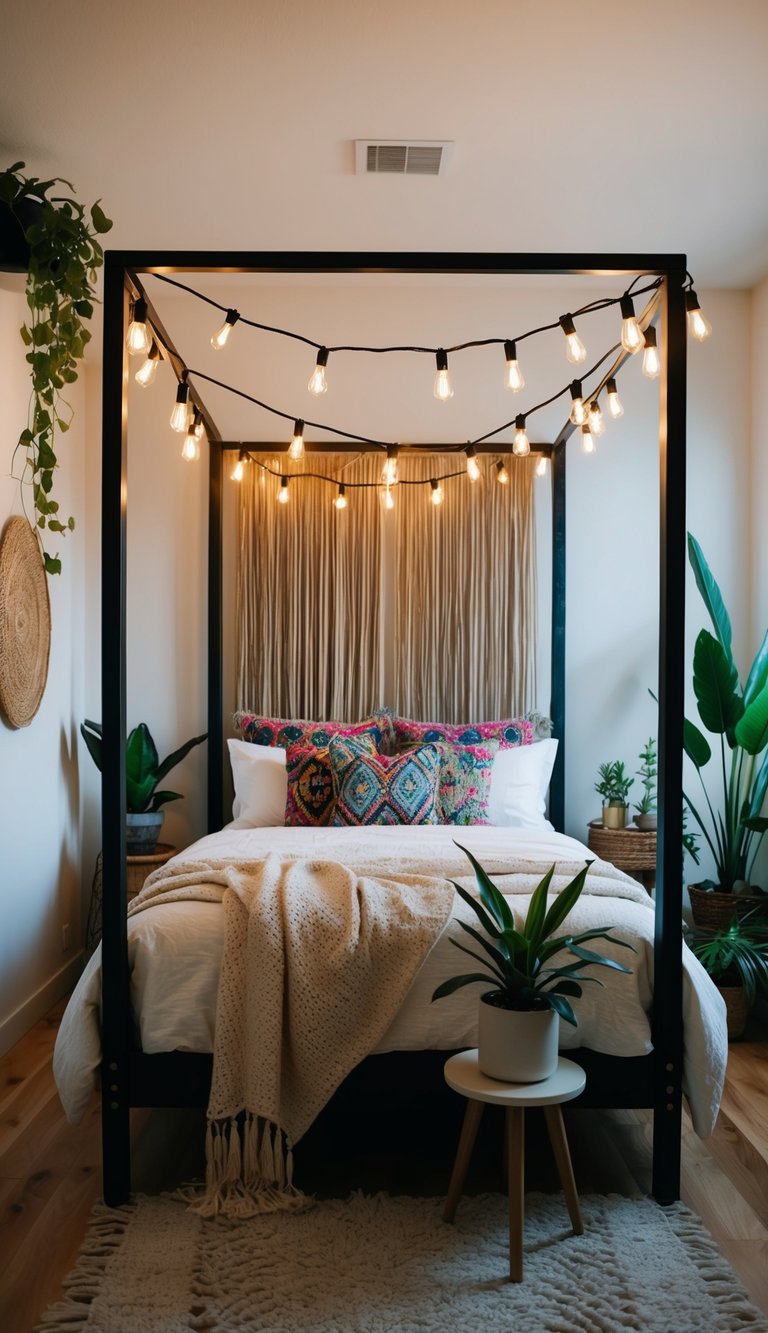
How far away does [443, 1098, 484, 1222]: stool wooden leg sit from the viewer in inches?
92.0

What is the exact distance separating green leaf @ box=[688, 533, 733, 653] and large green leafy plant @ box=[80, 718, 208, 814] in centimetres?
214

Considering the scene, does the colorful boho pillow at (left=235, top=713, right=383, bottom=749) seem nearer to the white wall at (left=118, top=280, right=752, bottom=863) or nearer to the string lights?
the white wall at (left=118, top=280, right=752, bottom=863)

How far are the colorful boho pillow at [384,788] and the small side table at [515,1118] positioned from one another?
5.49 ft

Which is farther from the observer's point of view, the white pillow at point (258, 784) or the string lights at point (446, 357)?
the white pillow at point (258, 784)

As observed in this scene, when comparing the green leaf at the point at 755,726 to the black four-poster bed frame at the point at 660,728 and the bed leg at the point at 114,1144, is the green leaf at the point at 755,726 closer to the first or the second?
the black four-poster bed frame at the point at 660,728

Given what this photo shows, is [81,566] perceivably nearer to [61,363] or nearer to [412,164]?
[61,363]

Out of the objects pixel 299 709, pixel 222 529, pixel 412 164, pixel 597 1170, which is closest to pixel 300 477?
pixel 222 529

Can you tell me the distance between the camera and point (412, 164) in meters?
3.39

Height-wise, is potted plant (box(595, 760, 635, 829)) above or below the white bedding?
above

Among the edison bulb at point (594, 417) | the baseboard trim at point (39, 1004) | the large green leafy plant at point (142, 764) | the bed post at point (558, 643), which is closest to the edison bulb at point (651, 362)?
the edison bulb at point (594, 417)

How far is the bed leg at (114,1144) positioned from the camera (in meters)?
2.52

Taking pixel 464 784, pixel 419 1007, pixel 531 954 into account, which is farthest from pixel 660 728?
pixel 464 784

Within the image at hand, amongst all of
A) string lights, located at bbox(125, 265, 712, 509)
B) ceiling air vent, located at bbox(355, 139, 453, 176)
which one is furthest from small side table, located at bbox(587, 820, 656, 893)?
ceiling air vent, located at bbox(355, 139, 453, 176)

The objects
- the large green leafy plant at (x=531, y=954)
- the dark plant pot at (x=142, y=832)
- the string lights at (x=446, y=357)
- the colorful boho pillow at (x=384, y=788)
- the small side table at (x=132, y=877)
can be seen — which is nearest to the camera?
the large green leafy plant at (x=531, y=954)
